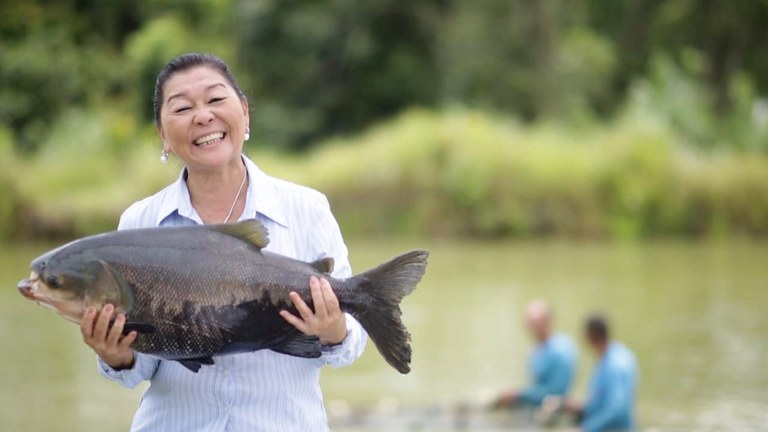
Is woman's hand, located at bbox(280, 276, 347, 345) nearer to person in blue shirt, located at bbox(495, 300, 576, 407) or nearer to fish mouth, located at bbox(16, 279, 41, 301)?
fish mouth, located at bbox(16, 279, 41, 301)

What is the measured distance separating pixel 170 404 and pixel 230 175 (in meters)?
0.54

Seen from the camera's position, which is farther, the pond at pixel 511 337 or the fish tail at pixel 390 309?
the pond at pixel 511 337

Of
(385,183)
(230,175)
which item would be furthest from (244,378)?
(385,183)

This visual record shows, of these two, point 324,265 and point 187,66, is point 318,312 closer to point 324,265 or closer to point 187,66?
point 324,265

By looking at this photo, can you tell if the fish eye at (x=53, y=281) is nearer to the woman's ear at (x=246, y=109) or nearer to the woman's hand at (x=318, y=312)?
the woman's hand at (x=318, y=312)

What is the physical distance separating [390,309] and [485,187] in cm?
2318

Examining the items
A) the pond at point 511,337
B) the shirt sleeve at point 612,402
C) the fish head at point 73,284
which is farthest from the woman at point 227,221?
the pond at point 511,337

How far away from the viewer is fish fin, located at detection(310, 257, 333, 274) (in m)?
2.90

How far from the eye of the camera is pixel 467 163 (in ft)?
85.4

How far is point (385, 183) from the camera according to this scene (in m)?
26.2

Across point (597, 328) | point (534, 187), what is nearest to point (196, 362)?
point (597, 328)

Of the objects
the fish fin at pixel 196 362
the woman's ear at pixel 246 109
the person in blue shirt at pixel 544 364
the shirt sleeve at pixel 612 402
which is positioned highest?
the person in blue shirt at pixel 544 364

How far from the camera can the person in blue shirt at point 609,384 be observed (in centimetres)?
1000

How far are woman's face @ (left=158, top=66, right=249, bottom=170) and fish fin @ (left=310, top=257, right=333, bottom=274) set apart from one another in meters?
0.31
